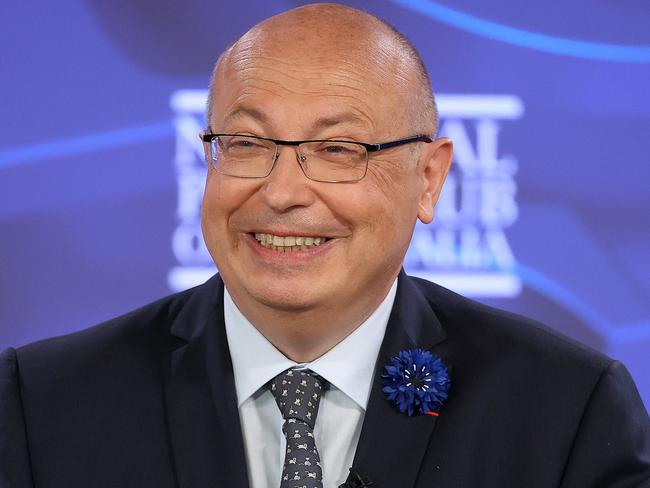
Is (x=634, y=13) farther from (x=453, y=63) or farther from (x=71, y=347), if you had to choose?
(x=71, y=347)

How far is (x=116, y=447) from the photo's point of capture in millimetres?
2486

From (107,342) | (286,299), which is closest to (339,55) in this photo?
(286,299)

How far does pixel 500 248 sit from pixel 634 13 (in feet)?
3.06

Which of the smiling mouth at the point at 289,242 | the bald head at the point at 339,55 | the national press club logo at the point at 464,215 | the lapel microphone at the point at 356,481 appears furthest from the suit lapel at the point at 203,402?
the national press club logo at the point at 464,215

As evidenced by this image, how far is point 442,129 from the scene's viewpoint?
12.4 ft

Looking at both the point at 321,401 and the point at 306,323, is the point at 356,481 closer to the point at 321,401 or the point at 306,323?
the point at 321,401

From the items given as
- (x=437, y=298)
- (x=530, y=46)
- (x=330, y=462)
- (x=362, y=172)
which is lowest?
(x=330, y=462)

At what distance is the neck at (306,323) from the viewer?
2.47 meters

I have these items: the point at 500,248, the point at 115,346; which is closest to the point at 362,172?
the point at 115,346

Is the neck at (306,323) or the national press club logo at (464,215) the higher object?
the national press club logo at (464,215)

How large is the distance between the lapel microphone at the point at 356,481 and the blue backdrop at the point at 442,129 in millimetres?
1497

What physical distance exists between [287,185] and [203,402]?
535mm

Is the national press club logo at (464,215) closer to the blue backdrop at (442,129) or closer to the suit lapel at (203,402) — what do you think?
the blue backdrop at (442,129)

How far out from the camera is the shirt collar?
100 inches
